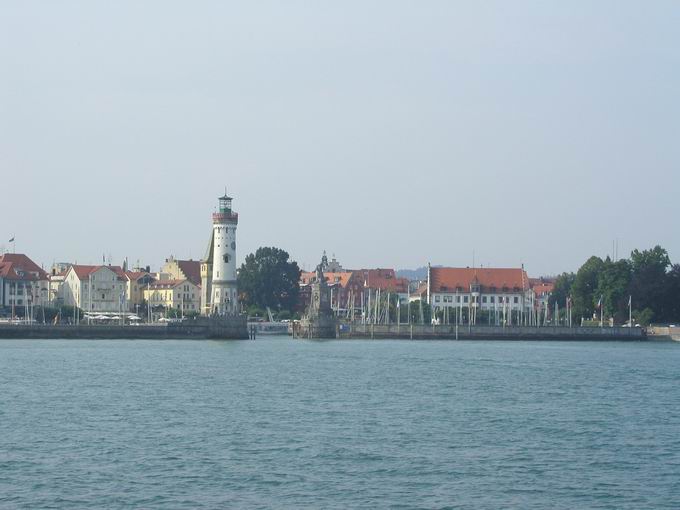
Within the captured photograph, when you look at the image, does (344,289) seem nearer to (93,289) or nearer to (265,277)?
(265,277)

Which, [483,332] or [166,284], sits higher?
[166,284]

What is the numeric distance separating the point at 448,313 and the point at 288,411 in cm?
10347

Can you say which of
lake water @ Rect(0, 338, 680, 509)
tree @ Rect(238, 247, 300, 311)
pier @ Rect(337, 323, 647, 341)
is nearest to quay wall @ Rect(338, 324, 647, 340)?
pier @ Rect(337, 323, 647, 341)

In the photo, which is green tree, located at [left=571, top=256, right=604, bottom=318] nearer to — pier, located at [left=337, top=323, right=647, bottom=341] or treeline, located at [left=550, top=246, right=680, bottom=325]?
treeline, located at [left=550, top=246, right=680, bottom=325]

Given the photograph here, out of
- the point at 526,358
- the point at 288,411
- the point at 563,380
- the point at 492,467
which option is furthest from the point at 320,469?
the point at 526,358

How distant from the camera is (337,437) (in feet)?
133

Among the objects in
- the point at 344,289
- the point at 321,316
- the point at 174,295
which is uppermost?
the point at 344,289

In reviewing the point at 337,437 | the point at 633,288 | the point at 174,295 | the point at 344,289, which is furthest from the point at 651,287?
the point at 337,437

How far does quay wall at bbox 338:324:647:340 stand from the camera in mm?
122875

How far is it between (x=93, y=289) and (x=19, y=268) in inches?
402

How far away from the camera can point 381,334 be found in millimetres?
129375

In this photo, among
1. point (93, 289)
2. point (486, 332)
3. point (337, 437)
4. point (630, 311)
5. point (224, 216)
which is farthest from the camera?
point (93, 289)

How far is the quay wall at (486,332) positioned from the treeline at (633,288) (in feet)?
15.3

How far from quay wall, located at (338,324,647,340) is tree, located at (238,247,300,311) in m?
28.5
